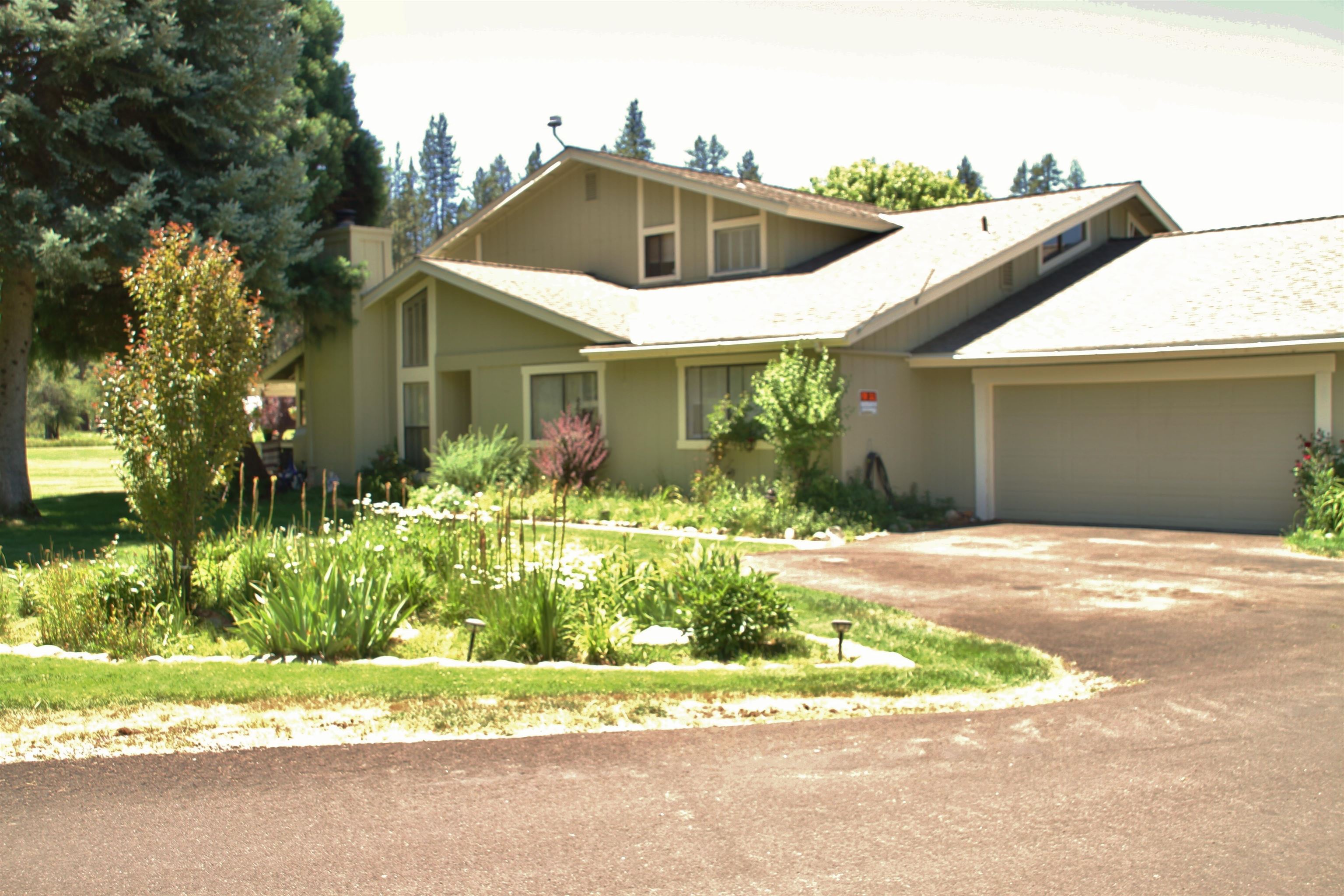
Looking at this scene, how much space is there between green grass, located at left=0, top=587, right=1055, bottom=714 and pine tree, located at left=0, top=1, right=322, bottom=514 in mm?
10262

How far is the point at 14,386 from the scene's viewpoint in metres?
18.5

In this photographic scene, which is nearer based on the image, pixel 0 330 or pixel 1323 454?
pixel 1323 454

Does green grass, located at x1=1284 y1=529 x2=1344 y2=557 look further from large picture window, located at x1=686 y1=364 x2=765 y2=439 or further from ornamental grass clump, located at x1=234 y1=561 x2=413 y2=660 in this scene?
ornamental grass clump, located at x1=234 y1=561 x2=413 y2=660

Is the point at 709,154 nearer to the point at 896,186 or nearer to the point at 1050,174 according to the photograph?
the point at 1050,174

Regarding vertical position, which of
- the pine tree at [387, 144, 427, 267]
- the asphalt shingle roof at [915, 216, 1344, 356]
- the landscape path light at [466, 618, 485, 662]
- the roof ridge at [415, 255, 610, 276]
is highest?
the pine tree at [387, 144, 427, 267]

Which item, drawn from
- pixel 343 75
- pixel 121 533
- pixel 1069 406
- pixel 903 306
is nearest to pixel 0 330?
pixel 121 533

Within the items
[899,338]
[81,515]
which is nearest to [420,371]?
[81,515]

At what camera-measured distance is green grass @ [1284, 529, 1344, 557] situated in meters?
14.0

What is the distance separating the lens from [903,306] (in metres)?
18.3

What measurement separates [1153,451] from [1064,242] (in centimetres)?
686

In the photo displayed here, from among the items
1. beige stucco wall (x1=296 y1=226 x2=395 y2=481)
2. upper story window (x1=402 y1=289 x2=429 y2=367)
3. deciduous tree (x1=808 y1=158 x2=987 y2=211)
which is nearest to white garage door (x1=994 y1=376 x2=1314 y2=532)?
upper story window (x1=402 y1=289 x2=429 y2=367)

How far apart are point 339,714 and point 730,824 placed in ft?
9.68

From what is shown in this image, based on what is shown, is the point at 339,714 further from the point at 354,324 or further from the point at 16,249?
the point at 354,324

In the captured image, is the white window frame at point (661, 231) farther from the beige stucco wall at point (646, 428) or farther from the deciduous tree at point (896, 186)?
the deciduous tree at point (896, 186)
